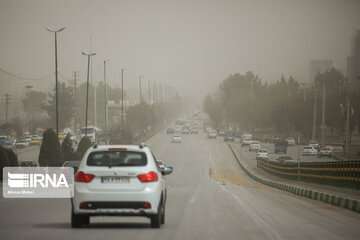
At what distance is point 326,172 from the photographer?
156 feet

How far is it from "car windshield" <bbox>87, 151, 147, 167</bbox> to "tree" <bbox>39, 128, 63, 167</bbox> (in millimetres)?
46553

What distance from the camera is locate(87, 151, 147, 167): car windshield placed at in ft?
55.9

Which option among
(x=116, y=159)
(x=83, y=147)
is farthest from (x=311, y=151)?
(x=116, y=159)

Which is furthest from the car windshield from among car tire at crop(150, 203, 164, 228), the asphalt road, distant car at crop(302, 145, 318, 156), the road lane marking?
distant car at crop(302, 145, 318, 156)

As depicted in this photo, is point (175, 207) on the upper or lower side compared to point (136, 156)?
lower

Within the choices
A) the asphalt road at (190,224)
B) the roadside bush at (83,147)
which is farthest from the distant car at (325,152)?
the asphalt road at (190,224)

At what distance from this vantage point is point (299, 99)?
136 m

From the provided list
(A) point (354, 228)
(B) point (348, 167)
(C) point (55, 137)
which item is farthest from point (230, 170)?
(A) point (354, 228)

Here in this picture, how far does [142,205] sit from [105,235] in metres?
1.43

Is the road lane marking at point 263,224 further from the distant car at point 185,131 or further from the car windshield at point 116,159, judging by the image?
the distant car at point 185,131

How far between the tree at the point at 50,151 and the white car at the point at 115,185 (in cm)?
4665

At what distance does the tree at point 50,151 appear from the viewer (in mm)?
63656

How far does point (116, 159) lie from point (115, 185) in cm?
61

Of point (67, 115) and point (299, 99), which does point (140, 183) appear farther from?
point (67, 115)
